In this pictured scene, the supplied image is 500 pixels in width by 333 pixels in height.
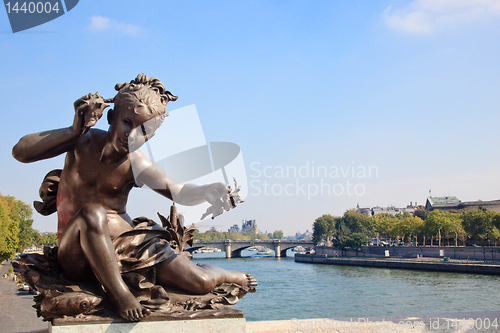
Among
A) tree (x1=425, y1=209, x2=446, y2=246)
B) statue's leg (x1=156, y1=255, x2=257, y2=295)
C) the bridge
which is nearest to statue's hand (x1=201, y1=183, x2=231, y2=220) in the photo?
statue's leg (x1=156, y1=255, x2=257, y2=295)

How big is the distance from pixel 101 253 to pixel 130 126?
958mm

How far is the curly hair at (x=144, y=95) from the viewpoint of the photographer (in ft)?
10.6

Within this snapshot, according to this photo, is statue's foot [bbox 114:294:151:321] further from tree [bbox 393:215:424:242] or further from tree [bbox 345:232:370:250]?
tree [bbox 345:232:370:250]

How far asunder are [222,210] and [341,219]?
71.9m

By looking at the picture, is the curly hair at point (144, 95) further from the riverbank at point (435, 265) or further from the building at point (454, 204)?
the building at point (454, 204)

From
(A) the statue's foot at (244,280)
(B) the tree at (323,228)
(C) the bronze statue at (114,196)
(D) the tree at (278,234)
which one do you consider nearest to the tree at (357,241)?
(B) the tree at (323,228)

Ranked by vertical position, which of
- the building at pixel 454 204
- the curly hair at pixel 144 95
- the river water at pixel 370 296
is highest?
the building at pixel 454 204

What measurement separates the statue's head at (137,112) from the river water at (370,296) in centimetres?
1576

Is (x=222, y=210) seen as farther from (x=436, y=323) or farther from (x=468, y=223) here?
(x=468, y=223)

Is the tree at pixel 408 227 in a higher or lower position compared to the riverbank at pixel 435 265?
higher

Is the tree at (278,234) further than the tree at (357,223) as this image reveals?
Yes

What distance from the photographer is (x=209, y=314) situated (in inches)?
124

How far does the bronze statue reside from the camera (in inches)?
115

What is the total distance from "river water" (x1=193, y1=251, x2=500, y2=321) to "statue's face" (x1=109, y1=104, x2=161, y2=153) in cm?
1577
